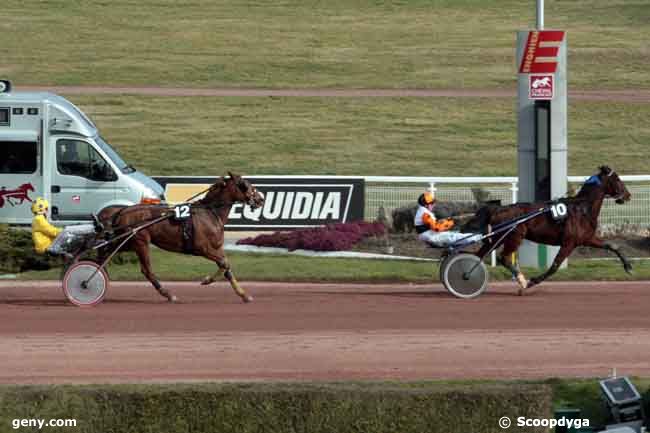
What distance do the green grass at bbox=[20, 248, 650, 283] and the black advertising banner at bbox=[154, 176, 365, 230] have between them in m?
1.57

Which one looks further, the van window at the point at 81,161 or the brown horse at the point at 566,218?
the van window at the point at 81,161

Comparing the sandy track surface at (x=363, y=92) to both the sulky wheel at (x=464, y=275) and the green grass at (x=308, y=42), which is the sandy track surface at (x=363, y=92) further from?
the sulky wheel at (x=464, y=275)

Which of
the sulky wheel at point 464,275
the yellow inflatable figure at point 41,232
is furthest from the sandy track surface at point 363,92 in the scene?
the yellow inflatable figure at point 41,232

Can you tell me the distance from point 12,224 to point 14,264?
246 cm

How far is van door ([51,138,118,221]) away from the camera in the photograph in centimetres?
2128

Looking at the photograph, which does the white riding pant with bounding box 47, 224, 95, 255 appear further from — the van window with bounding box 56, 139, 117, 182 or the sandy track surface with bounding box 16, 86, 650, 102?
the sandy track surface with bounding box 16, 86, 650, 102

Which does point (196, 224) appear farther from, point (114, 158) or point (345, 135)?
point (345, 135)

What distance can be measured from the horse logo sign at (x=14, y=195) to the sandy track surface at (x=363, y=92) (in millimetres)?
16265

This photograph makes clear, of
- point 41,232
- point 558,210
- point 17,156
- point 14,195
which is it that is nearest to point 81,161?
point 17,156

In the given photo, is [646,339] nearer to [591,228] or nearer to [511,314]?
[511,314]

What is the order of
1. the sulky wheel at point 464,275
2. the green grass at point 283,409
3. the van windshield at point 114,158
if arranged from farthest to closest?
1. the van windshield at point 114,158
2. the sulky wheel at point 464,275
3. the green grass at point 283,409

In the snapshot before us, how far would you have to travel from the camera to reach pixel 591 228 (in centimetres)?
1627

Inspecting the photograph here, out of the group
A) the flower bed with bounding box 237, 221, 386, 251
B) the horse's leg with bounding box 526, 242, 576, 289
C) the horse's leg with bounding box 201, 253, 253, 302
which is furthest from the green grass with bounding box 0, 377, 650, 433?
the flower bed with bounding box 237, 221, 386, 251

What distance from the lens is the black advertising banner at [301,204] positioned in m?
20.7
